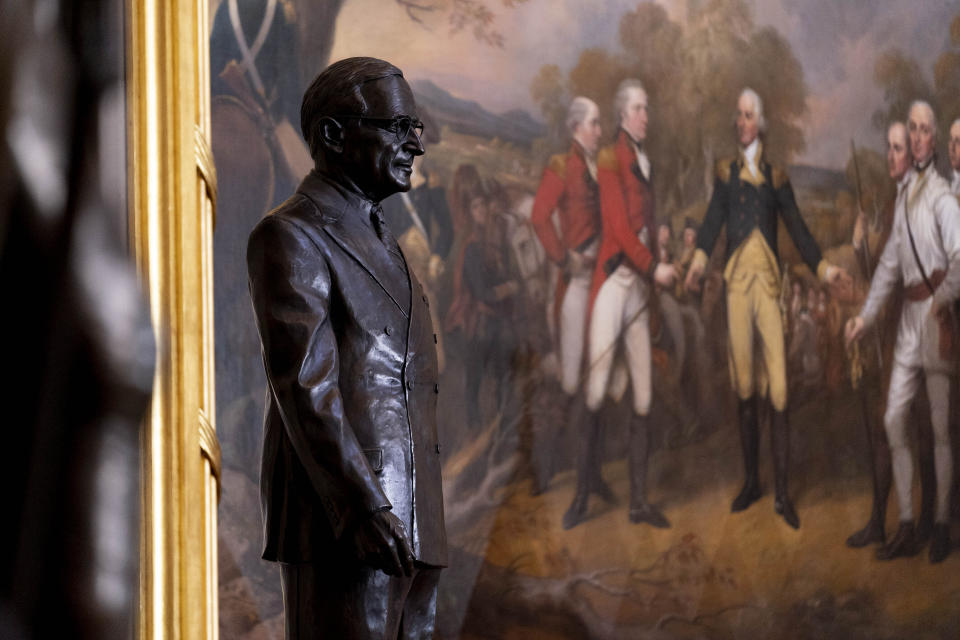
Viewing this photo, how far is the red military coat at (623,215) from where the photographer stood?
7781 millimetres

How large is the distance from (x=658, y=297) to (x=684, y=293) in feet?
0.55

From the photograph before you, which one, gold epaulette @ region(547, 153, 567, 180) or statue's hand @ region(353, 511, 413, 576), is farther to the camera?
gold epaulette @ region(547, 153, 567, 180)

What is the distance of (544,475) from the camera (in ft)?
24.8

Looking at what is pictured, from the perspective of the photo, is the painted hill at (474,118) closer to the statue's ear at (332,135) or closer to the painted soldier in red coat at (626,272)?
the painted soldier in red coat at (626,272)

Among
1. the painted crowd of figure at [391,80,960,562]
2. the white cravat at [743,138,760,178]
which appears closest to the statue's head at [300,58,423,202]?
the painted crowd of figure at [391,80,960,562]

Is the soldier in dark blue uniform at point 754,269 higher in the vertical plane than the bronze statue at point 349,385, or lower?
higher

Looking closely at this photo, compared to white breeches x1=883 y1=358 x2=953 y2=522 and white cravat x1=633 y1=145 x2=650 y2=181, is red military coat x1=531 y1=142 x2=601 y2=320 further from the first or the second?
white breeches x1=883 y1=358 x2=953 y2=522

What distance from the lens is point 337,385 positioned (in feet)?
8.28

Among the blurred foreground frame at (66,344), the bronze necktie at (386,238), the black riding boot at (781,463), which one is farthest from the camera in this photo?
the black riding boot at (781,463)

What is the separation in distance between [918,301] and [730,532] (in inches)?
73.3

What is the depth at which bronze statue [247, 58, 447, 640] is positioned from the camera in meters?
2.45

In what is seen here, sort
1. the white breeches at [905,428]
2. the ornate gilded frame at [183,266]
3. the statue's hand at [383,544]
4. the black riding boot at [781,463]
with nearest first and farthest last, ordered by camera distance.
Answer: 1. the ornate gilded frame at [183,266]
2. the statue's hand at [383,544]
3. the white breeches at [905,428]
4. the black riding boot at [781,463]

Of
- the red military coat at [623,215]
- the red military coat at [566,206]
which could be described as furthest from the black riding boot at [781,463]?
the red military coat at [566,206]

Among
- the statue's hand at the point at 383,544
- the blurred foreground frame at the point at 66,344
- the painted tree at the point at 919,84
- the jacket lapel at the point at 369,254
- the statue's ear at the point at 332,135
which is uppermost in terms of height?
the painted tree at the point at 919,84
